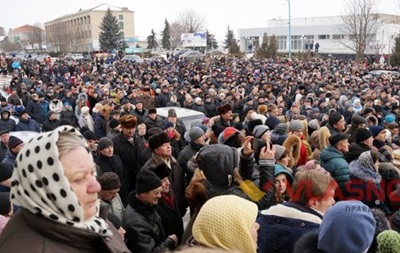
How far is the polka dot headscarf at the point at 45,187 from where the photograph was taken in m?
1.64

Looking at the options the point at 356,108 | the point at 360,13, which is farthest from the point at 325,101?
the point at 360,13

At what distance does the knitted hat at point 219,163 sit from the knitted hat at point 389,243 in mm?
1455

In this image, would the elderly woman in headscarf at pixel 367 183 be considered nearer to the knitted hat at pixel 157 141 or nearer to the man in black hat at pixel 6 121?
the knitted hat at pixel 157 141

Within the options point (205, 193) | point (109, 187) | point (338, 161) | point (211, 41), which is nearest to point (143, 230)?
point (205, 193)

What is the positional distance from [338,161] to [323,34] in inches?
2626

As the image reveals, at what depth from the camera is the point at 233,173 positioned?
12.3 feet

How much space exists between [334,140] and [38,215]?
14.4 ft

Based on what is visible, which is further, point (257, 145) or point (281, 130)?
point (281, 130)

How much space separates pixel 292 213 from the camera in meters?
3.25

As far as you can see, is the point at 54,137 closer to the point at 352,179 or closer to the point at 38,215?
the point at 38,215

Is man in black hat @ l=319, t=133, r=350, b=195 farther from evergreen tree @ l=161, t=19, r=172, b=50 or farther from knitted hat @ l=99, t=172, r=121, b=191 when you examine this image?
evergreen tree @ l=161, t=19, r=172, b=50

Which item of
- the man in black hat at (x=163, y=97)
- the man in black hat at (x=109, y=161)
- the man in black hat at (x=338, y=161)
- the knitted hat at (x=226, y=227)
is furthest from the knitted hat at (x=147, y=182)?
the man in black hat at (x=163, y=97)

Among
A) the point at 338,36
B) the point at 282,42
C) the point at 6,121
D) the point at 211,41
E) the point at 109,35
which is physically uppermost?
the point at 109,35

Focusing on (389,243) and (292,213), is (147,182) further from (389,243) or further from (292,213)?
(389,243)
